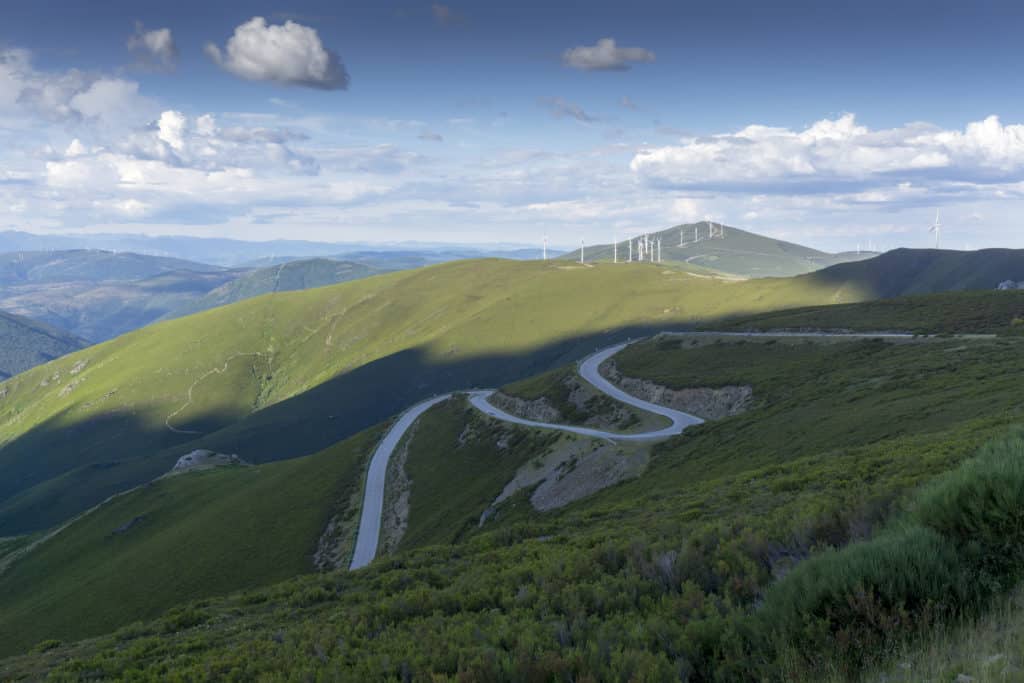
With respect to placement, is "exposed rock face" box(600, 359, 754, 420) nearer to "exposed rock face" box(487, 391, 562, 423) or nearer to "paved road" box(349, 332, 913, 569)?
"paved road" box(349, 332, 913, 569)

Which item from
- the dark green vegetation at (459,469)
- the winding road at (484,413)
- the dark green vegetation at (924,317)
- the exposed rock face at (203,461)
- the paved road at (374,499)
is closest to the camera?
the winding road at (484,413)

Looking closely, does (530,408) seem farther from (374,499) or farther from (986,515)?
(986,515)

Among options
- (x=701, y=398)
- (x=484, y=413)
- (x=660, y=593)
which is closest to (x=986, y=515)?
(x=660, y=593)

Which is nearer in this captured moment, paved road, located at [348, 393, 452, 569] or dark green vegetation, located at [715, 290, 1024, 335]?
paved road, located at [348, 393, 452, 569]

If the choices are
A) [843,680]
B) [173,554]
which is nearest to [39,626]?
[173,554]

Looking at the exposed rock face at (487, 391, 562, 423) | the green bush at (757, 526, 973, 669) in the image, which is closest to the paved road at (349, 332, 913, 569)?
the exposed rock face at (487, 391, 562, 423)

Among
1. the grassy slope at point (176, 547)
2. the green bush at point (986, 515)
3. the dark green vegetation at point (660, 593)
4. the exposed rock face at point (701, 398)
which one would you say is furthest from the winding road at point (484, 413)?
the green bush at point (986, 515)

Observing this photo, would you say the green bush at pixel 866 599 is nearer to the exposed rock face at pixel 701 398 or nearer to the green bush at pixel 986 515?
the green bush at pixel 986 515

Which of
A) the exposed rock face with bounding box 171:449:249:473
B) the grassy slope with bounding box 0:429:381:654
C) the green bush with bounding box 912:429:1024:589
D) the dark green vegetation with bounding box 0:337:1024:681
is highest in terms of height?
the green bush with bounding box 912:429:1024:589
